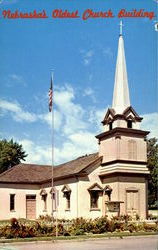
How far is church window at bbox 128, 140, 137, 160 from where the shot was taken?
129ft

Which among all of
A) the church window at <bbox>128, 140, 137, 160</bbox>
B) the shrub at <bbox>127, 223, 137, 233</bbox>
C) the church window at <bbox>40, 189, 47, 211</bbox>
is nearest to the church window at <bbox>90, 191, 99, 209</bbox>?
the church window at <bbox>128, 140, 137, 160</bbox>

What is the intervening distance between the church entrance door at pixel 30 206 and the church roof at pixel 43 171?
77.8 inches

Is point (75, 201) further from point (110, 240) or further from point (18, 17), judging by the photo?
point (18, 17)

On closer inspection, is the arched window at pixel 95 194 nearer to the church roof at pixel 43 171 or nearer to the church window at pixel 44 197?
the church roof at pixel 43 171

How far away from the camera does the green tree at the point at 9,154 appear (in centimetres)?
7969

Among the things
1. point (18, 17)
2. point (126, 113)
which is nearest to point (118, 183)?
point (126, 113)

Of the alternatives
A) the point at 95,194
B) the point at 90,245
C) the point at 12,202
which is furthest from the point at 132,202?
the point at 90,245

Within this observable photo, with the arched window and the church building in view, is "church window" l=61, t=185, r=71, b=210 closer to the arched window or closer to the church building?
the church building

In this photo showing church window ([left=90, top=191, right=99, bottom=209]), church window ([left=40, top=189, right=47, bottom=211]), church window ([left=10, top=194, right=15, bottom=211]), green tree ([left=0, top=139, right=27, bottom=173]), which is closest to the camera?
church window ([left=90, top=191, right=99, bottom=209])

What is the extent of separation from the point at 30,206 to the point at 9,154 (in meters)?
A: 32.4

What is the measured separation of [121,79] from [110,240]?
22.9 meters

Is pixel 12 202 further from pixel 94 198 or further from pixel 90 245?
pixel 90 245

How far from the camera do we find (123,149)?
39.2 meters

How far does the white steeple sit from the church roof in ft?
18.6
